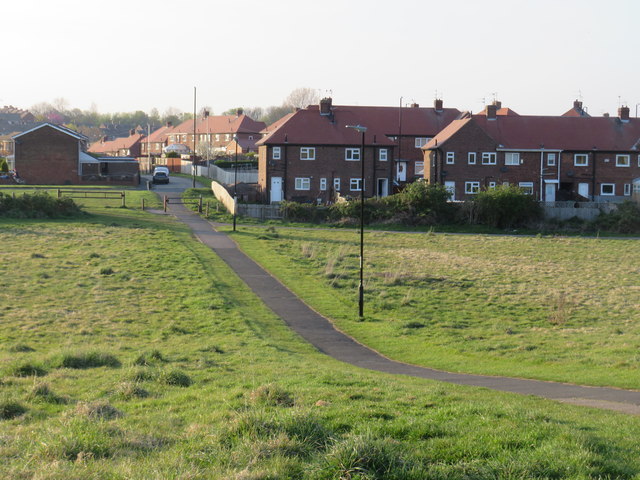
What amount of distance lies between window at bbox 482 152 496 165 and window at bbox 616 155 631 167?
1133 cm

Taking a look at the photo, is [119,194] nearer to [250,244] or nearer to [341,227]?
[341,227]

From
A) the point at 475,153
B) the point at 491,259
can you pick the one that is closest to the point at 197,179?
the point at 475,153

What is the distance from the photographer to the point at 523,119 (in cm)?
7038

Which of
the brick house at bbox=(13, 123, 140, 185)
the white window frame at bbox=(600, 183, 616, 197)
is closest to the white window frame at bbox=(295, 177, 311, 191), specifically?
the brick house at bbox=(13, 123, 140, 185)

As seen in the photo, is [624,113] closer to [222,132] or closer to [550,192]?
[550,192]

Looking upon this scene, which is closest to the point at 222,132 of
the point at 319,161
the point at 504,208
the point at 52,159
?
the point at 52,159

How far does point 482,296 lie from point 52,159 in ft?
193

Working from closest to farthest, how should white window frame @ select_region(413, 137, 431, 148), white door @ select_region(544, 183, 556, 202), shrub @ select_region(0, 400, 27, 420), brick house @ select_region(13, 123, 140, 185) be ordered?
1. shrub @ select_region(0, 400, 27, 420)
2. white door @ select_region(544, 183, 556, 202)
3. brick house @ select_region(13, 123, 140, 185)
4. white window frame @ select_region(413, 137, 431, 148)

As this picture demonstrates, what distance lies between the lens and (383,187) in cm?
6762

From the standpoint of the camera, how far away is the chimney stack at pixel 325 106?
69.4 metres

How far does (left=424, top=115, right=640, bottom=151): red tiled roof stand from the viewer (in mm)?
67438

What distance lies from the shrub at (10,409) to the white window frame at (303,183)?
56405 mm

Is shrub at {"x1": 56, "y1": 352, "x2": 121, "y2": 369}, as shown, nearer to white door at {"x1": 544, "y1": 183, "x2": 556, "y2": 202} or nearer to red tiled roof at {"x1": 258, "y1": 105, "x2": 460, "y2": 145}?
red tiled roof at {"x1": 258, "y1": 105, "x2": 460, "y2": 145}

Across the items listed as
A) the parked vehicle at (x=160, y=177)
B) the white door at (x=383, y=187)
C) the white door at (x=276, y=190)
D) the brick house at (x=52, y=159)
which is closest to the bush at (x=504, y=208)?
the white door at (x=383, y=187)
